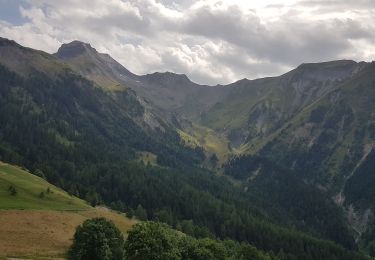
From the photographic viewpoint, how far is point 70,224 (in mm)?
112438

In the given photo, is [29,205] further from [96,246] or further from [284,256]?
[284,256]

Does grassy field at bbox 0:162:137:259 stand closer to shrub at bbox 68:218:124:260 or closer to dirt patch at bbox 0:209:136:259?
dirt patch at bbox 0:209:136:259

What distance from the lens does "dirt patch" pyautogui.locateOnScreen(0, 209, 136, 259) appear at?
82.2 meters

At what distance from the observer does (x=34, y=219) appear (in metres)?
106

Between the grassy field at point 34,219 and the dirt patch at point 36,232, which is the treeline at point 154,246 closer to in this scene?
the grassy field at point 34,219

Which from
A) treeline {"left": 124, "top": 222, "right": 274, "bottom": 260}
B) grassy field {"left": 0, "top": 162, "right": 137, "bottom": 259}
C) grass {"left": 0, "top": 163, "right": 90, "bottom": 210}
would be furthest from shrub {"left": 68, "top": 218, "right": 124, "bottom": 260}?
grass {"left": 0, "top": 163, "right": 90, "bottom": 210}

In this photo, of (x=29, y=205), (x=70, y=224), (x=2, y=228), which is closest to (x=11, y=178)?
(x=29, y=205)

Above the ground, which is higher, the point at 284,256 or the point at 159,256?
the point at 159,256

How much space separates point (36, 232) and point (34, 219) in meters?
10.2

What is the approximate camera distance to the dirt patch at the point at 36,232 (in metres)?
82.2

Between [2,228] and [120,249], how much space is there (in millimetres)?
24265

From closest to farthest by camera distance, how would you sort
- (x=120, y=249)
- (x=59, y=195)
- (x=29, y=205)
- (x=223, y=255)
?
(x=120, y=249)
(x=223, y=255)
(x=29, y=205)
(x=59, y=195)

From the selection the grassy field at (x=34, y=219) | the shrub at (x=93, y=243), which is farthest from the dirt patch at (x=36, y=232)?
the shrub at (x=93, y=243)

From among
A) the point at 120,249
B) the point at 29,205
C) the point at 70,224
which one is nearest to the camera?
the point at 120,249
